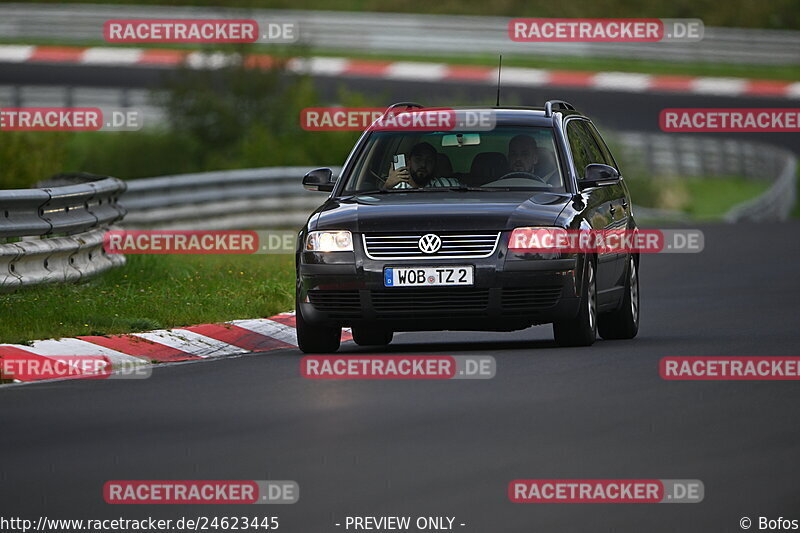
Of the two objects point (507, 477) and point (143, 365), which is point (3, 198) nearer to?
point (143, 365)

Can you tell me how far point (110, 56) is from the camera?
49.1m

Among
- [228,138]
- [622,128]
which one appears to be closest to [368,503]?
[228,138]

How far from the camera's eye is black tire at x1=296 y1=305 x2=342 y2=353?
13.5 metres

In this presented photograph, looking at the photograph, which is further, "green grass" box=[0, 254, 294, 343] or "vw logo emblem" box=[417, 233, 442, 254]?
"green grass" box=[0, 254, 294, 343]

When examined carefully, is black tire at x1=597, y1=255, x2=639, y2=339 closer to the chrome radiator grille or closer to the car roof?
the car roof

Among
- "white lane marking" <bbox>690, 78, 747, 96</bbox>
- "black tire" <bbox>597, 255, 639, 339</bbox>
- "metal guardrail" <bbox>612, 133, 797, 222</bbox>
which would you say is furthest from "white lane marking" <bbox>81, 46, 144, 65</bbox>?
"black tire" <bbox>597, 255, 639, 339</bbox>

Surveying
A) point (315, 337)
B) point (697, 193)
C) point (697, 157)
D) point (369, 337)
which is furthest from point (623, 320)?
point (697, 157)

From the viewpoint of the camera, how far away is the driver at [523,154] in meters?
14.1

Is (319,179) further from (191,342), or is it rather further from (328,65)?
(328,65)

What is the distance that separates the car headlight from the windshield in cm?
86

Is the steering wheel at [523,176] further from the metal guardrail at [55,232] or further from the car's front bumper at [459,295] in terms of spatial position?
the metal guardrail at [55,232]

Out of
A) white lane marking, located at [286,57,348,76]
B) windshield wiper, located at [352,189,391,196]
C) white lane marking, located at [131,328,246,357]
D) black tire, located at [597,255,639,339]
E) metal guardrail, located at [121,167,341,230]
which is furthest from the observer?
white lane marking, located at [286,57,348,76]

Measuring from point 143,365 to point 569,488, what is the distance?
5564 mm

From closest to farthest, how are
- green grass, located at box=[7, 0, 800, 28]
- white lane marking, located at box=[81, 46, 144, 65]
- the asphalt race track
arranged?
the asphalt race track → white lane marking, located at box=[81, 46, 144, 65] → green grass, located at box=[7, 0, 800, 28]
